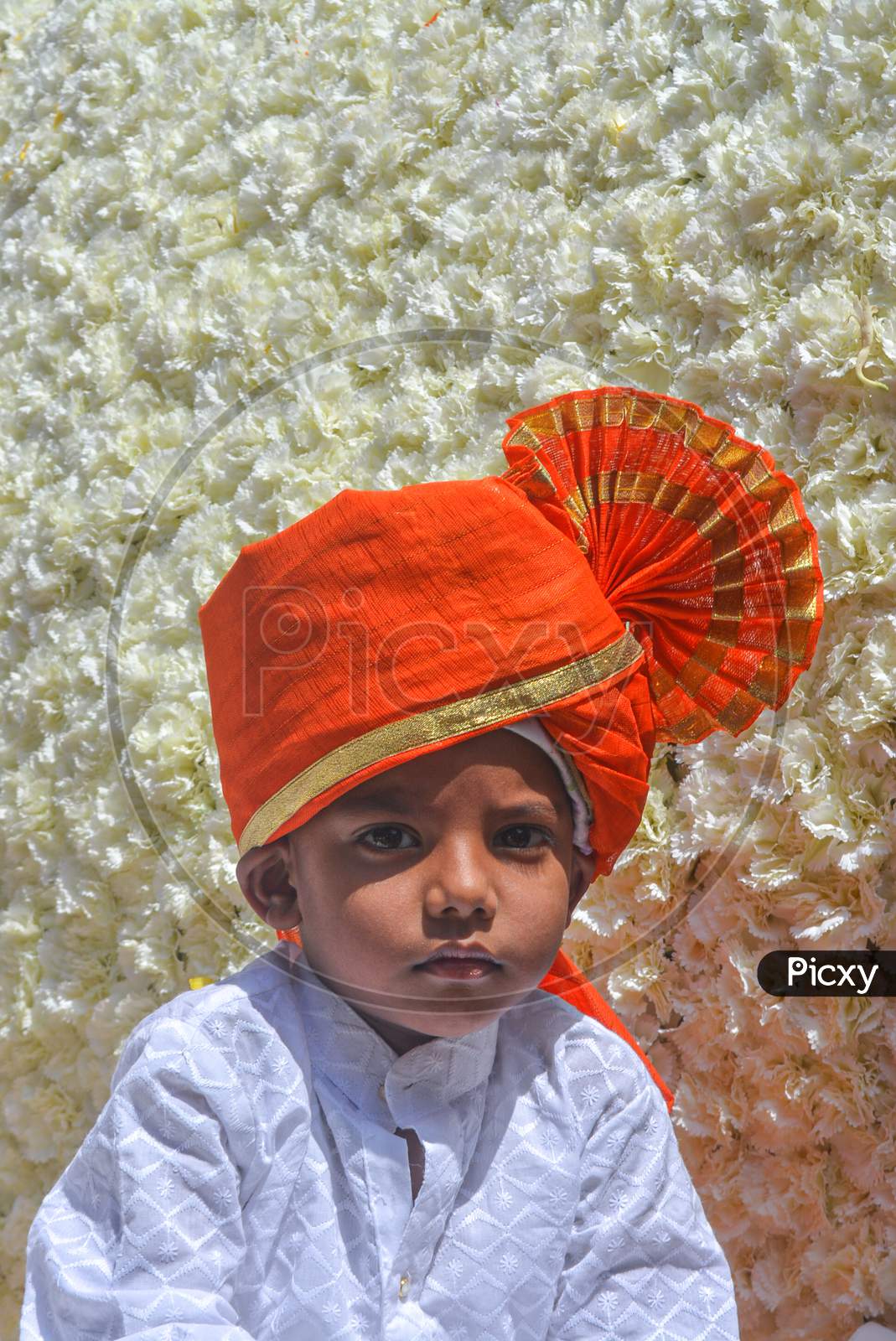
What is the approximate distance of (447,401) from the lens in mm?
1693

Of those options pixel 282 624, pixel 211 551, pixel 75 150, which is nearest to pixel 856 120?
pixel 282 624

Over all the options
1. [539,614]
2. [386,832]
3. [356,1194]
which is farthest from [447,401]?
[356,1194]

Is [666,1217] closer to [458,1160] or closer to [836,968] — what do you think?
[458,1160]

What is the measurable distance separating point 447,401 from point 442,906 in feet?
2.91

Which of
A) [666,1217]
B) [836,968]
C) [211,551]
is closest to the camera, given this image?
[666,1217]

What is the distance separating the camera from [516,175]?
1.73 metres

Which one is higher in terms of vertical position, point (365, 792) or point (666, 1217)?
point (365, 792)

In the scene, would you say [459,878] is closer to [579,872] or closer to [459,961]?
[459,961]

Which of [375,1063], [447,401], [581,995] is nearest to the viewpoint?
[375,1063]

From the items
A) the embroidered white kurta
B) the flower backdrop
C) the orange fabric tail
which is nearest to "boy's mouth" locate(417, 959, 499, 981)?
the embroidered white kurta

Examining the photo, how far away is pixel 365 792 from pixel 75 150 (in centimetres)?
186

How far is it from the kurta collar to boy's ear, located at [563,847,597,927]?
15 centimetres

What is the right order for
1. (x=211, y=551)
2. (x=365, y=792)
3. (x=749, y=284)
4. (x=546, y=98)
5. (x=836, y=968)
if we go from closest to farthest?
(x=365, y=792) < (x=836, y=968) < (x=749, y=284) < (x=546, y=98) < (x=211, y=551)

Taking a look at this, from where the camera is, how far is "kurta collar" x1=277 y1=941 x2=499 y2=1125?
3.59 ft
